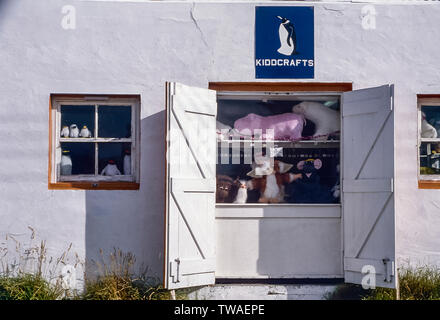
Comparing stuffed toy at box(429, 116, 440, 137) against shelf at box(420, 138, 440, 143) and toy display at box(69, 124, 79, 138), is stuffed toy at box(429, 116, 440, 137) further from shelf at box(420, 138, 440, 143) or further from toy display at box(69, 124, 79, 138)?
toy display at box(69, 124, 79, 138)

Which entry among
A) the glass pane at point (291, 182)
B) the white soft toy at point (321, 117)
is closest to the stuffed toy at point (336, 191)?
the glass pane at point (291, 182)

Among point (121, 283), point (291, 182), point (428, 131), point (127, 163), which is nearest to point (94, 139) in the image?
point (127, 163)

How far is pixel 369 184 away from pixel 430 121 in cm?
127

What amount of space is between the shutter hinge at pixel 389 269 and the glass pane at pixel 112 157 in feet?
10.3

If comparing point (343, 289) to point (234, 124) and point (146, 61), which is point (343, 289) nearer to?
point (234, 124)

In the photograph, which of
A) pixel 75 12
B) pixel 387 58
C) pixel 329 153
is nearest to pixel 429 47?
pixel 387 58

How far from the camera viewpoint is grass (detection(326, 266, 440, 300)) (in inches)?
269

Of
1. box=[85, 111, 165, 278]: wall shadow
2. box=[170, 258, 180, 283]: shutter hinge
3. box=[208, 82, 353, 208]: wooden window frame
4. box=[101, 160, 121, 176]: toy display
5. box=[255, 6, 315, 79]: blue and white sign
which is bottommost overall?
box=[170, 258, 180, 283]: shutter hinge

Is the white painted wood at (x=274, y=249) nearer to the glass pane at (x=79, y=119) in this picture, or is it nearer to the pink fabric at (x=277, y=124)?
the pink fabric at (x=277, y=124)

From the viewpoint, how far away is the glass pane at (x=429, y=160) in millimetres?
7340

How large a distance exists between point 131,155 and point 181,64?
1228 mm

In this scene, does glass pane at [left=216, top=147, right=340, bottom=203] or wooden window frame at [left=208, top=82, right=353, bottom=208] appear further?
glass pane at [left=216, top=147, right=340, bottom=203]

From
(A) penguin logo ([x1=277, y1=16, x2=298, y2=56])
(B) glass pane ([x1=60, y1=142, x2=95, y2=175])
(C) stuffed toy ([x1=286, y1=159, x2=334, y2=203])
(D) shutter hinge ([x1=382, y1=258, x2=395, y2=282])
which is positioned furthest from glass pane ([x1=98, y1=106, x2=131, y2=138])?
(D) shutter hinge ([x1=382, y1=258, x2=395, y2=282])

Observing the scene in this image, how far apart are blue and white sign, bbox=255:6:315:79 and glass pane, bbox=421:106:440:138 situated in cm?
146
